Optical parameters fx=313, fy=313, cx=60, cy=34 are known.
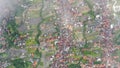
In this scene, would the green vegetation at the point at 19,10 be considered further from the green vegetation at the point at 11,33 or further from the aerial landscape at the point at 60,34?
the green vegetation at the point at 11,33

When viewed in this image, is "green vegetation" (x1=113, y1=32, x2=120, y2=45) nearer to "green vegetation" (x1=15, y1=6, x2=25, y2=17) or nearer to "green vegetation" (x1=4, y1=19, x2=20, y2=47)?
"green vegetation" (x1=4, y1=19, x2=20, y2=47)

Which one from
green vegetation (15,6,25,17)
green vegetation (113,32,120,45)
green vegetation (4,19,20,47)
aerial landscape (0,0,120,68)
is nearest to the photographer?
aerial landscape (0,0,120,68)

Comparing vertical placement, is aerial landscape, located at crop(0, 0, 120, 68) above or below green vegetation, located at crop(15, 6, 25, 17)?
below

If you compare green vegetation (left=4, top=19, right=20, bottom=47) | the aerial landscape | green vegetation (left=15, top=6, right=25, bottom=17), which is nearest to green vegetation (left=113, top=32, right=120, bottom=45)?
the aerial landscape

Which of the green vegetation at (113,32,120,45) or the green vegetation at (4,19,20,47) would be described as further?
the green vegetation at (4,19,20,47)

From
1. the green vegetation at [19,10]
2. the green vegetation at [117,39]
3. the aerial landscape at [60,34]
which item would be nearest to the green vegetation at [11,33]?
the aerial landscape at [60,34]

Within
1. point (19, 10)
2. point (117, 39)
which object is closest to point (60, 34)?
point (117, 39)

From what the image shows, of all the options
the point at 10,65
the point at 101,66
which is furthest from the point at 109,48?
the point at 10,65

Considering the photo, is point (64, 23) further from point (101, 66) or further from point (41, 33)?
point (101, 66)
